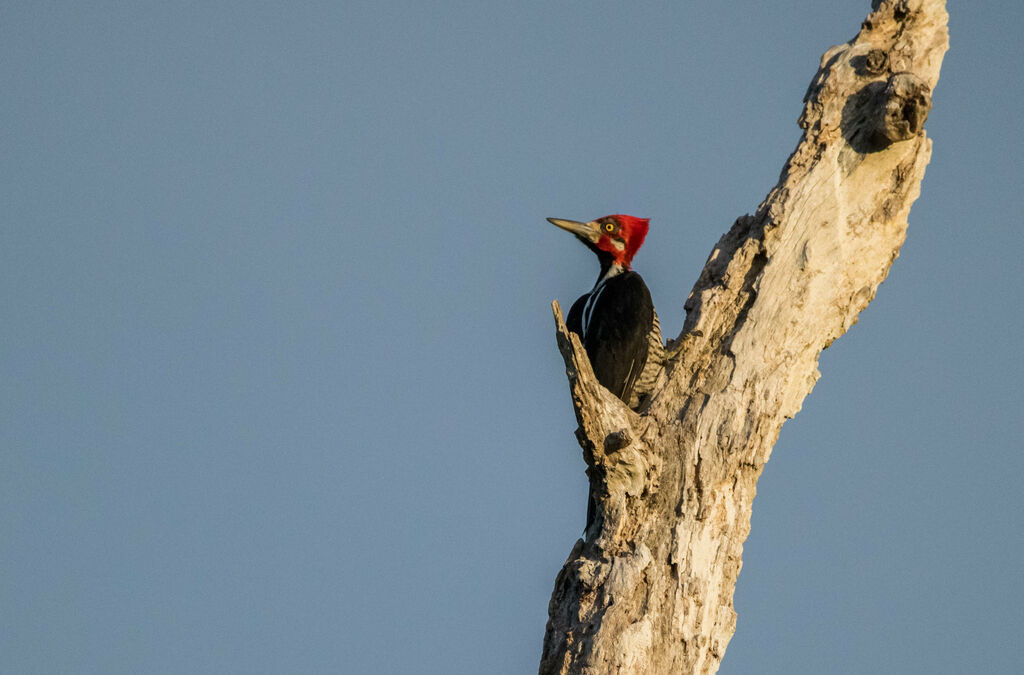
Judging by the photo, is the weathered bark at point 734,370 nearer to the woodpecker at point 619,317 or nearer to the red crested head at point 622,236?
the woodpecker at point 619,317

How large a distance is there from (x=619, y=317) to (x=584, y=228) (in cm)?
114

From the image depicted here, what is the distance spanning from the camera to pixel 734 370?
4977 mm

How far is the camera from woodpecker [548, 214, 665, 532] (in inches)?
239

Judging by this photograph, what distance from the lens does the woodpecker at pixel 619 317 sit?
6066 mm

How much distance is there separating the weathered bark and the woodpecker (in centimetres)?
61

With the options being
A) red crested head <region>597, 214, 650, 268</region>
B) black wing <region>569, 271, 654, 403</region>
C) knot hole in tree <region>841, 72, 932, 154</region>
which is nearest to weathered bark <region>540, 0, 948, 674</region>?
knot hole in tree <region>841, 72, 932, 154</region>

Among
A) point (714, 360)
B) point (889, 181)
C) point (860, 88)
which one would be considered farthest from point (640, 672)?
point (860, 88)

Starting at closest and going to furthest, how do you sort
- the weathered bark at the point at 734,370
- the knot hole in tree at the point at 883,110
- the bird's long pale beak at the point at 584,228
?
1. the weathered bark at the point at 734,370
2. the knot hole in tree at the point at 883,110
3. the bird's long pale beak at the point at 584,228

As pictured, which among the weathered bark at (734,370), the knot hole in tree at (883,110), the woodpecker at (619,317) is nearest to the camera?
the weathered bark at (734,370)

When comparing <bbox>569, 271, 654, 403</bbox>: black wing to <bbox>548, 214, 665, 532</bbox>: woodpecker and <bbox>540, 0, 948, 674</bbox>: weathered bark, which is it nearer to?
<bbox>548, 214, 665, 532</bbox>: woodpecker

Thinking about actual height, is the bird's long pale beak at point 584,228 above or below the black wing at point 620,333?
above

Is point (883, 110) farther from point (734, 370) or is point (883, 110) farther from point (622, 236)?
point (622, 236)

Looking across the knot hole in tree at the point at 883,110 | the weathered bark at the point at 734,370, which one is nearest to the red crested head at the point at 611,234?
the weathered bark at the point at 734,370

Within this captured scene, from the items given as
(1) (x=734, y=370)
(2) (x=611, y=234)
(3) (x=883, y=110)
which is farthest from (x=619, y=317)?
(3) (x=883, y=110)
